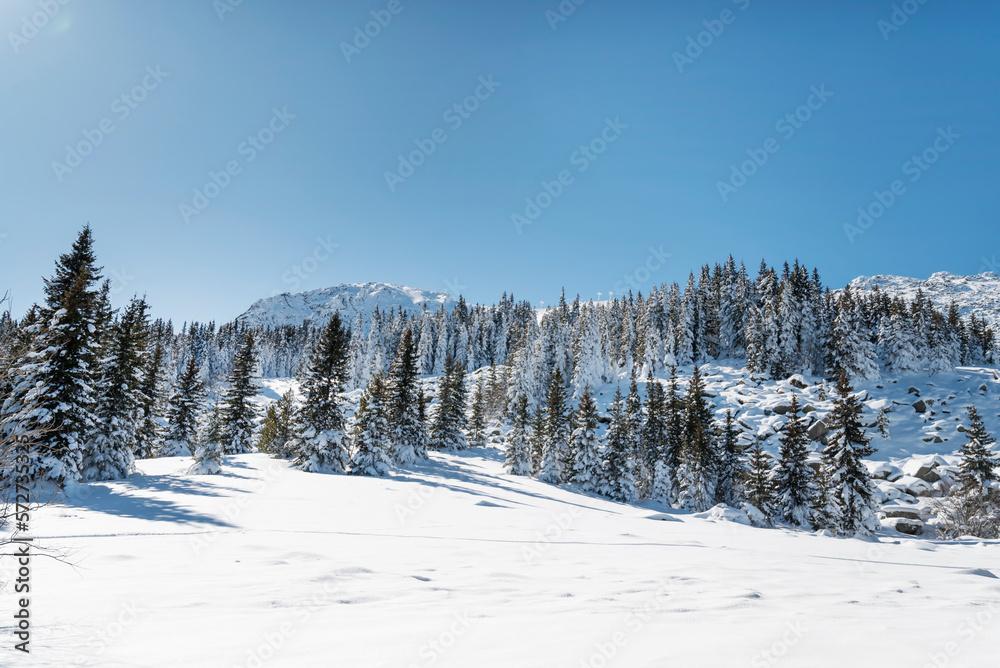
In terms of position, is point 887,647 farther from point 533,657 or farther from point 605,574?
point 605,574

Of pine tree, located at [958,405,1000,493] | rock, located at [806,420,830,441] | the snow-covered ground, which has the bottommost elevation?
the snow-covered ground

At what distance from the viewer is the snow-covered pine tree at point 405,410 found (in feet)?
113

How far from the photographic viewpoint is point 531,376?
2822 inches

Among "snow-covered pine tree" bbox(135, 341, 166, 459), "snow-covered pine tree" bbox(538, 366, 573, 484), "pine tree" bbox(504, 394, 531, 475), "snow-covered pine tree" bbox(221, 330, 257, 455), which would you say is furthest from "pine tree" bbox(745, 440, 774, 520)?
"snow-covered pine tree" bbox(135, 341, 166, 459)

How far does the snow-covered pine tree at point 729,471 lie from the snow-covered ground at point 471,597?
29.7 m

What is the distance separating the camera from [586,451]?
38.6 metres

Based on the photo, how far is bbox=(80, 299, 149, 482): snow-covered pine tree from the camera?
21531 millimetres

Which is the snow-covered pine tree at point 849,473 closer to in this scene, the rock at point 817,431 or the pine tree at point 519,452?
the rock at point 817,431

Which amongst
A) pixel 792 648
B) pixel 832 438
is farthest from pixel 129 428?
pixel 832 438

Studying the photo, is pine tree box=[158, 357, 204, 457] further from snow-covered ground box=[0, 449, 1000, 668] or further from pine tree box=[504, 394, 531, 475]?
snow-covered ground box=[0, 449, 1000, 668]

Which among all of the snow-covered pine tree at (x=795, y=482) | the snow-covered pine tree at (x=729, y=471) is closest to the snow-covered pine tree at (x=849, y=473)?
the snow-covered pine tree at (x=795, y=482)

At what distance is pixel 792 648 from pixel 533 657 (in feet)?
8.32

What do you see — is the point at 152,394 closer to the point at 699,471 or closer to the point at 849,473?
the point at 699,471

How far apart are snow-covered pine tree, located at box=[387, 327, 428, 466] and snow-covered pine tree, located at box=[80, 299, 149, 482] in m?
14.9
